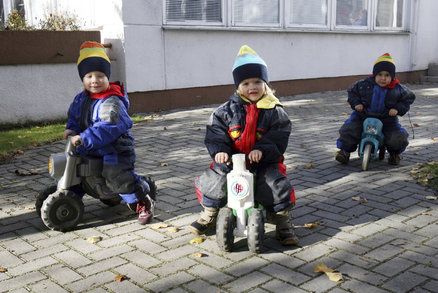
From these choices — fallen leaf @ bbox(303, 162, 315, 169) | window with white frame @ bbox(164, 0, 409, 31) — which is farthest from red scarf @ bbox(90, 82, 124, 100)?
window with white frame @ bbox(164, 0, 409, 31)

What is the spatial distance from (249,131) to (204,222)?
80 centimetres

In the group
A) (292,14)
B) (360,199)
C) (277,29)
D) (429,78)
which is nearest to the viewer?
(360,199)

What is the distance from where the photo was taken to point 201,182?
408cm

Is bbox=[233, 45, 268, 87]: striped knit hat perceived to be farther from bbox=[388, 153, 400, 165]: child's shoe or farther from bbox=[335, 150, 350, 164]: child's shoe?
bbox=[388, 153, 400, 165]: child's shoe

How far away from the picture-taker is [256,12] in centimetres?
1227

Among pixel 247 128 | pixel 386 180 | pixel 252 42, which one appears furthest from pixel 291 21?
pixel 247 128

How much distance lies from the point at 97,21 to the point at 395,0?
986cm

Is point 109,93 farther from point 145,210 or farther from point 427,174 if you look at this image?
point 427,174

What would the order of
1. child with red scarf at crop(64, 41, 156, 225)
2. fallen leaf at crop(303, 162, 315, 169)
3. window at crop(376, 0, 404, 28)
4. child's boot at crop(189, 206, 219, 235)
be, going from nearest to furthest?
1. child's boot at crop(189, 206, 219, 235)
2. child with red scarf at crop(64, 41, 156, 225)
3. fallen leaf at crop(303, 162, 315, 169)
4. window at crop(376, 0, 404, 28)

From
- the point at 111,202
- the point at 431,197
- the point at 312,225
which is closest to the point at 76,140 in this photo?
the point at 111,202

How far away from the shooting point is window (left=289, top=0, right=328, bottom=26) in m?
13.1

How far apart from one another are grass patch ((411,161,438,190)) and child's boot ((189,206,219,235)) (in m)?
2.55

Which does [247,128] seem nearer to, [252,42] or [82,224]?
[82,224]

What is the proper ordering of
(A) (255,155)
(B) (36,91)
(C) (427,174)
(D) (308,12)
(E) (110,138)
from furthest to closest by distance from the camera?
(D) (308,12), (B) (36,91), (C) (427,174), (E) (110,138), (A) (255,155)
